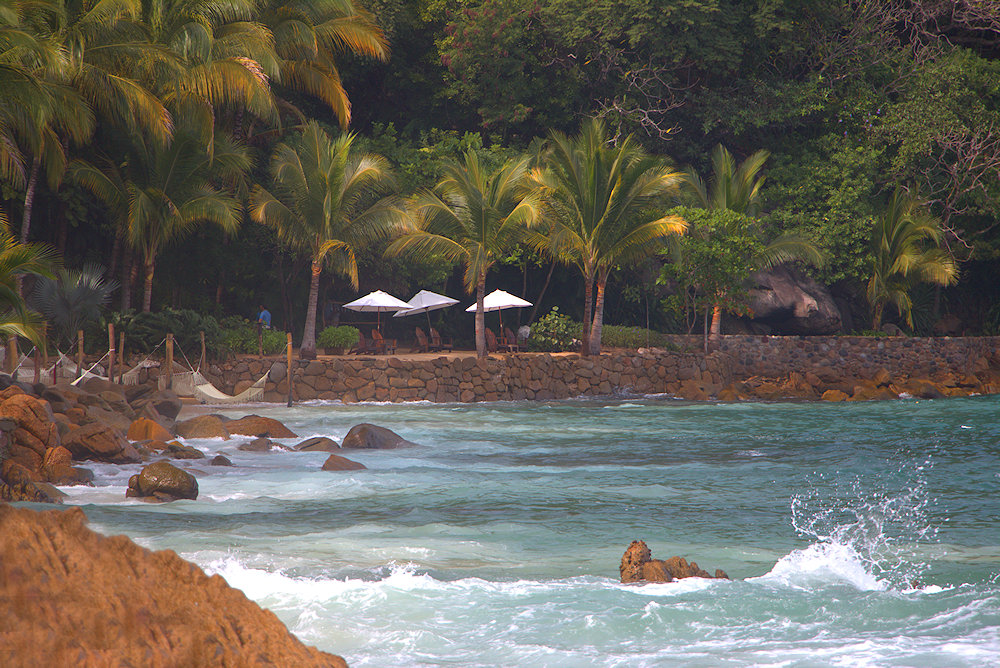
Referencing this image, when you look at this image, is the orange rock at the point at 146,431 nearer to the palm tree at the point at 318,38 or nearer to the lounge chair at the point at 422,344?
the palm tree at the point at 318,38

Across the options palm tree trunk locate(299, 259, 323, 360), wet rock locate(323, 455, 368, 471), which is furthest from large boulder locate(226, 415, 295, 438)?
palm tree trunk locate(299, 259, 323, 360)

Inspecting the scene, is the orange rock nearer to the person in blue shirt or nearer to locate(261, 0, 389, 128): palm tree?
the person in blue shirt

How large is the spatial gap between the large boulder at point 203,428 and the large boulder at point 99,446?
8.89 feet

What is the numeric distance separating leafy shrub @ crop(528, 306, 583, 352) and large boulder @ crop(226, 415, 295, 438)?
9.69 m

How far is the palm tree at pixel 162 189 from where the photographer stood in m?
19.1

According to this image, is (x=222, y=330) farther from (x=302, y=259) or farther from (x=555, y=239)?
(x=555, y=239)

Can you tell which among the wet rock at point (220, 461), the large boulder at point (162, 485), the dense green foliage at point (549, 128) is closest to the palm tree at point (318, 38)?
the dense green foliage at point (549, 128)

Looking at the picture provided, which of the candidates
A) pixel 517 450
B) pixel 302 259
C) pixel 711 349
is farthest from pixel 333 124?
pixel 517 450

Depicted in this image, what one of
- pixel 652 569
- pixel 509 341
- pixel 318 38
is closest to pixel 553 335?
pixel 509 341

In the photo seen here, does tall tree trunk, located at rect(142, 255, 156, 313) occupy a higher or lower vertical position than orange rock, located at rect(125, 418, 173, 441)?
higher

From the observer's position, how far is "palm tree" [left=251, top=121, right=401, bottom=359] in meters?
20.8

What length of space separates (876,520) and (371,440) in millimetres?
7730

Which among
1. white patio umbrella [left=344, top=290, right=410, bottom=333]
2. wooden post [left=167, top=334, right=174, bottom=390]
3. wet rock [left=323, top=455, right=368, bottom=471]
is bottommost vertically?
wet rock [left=323, top=455, right=368, bottom=471]

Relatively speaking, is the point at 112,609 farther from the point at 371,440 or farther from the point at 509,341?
the point at 509,341
